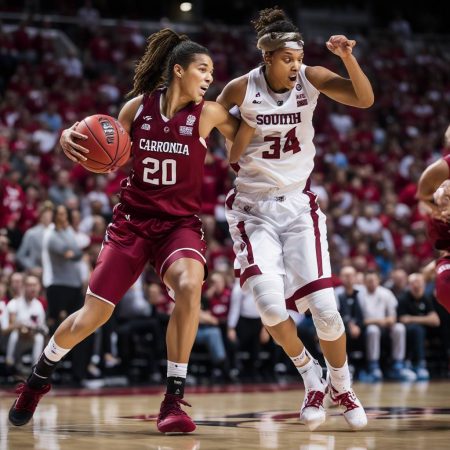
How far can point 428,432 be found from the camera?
499 cm

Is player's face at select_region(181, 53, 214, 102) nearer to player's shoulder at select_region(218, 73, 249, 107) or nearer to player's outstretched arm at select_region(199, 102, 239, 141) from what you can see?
player's outstretched arm at select_region(199, 102, 239, 141)

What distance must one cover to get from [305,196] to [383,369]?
6904mm

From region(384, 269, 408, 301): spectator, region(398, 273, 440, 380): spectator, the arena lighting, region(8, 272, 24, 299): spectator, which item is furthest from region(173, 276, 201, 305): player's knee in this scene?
the arena lighting

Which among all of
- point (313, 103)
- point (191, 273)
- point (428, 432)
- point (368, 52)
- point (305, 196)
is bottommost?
point (428, 432)

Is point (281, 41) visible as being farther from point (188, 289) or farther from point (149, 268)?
point (149, 268)

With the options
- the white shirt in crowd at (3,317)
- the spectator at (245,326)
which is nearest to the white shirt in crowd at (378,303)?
the spectator at (245,326)

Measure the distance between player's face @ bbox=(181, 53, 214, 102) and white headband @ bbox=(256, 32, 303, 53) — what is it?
0.34m

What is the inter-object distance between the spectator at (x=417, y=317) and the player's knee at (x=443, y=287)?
20.5ft

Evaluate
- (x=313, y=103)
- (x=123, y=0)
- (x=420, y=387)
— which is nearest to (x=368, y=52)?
(x=123, y=0)

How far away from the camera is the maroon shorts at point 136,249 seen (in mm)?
5109

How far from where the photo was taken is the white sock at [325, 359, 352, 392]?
17.2 feet

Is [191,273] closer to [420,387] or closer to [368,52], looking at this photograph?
[420,387]

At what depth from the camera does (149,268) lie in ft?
37.5

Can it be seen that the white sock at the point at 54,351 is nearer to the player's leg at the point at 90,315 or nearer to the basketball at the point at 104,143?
the player's leg at the point at 90,315
